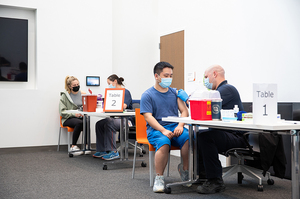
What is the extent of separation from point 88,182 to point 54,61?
299 centimetres

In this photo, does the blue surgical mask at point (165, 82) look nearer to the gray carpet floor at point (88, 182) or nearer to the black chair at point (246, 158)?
the black chair at point (246, 158)

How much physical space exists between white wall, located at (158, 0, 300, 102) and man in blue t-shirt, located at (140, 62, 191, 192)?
5.51 feet

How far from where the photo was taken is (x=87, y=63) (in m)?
5.90

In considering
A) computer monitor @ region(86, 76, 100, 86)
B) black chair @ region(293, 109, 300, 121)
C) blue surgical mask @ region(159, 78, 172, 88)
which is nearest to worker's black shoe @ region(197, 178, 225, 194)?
blue surgical mask @ region(159, 78, 172, 88)

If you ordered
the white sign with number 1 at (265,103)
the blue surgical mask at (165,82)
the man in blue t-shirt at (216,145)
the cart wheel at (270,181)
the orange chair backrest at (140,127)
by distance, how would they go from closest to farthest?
the white sign with number 1 at (265,103) < the man in blue t-shirt at (216,145) < the blue surgical mask at (165,82) < the cart wheel at (270,181) < the orange chair backrest at (140,127)

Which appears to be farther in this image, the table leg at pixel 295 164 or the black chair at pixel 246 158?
the black chair at pixel 246 158

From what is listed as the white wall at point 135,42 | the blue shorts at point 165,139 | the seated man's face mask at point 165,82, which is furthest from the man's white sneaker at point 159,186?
the white wall at point 135,42

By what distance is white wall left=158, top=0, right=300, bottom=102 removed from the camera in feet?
13.8

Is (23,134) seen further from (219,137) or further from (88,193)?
(219,137)

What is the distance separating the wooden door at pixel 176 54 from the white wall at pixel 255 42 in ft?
2.43

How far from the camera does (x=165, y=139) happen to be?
2861mm

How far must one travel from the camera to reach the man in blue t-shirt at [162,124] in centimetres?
285

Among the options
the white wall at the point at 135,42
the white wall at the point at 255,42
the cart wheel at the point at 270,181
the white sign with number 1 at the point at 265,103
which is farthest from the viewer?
the white wall at the point at 135,42

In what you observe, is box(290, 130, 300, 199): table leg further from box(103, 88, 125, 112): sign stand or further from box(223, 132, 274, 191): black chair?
box(103, 88, 125, 112): sign stand
